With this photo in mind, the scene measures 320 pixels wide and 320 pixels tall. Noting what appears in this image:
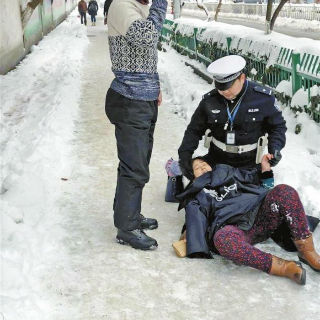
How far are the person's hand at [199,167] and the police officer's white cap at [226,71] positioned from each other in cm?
61

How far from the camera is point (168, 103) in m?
8.45

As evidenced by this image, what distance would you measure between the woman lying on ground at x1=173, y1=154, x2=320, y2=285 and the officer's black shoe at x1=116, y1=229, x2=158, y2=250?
0.18 m

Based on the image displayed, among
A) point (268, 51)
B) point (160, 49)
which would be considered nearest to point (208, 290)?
point (268, 51)

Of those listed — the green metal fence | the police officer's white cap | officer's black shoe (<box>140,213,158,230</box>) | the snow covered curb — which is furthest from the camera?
the green metal fence

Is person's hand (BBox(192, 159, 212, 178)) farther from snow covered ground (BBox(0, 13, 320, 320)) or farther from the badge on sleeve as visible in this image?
snow covered ground (BBox(0, 13, 320, 320))

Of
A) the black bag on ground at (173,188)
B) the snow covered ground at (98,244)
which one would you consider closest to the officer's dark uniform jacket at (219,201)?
the snow covered ground at (98,244)

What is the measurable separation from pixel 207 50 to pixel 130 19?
29.7 ft

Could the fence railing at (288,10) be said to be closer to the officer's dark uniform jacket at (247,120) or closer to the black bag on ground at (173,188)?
the black bag on ground at (173,188)

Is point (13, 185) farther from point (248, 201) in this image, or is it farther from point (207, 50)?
point (207, 50)

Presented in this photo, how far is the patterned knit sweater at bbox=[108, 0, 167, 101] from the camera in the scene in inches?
108

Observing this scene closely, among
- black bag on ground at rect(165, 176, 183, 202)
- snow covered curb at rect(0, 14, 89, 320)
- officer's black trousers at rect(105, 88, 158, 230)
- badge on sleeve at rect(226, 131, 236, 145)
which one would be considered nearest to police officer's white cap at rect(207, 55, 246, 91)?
badge on sleeve at rect(226, 131, 236, 145)

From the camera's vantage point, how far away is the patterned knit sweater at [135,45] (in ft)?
9.03

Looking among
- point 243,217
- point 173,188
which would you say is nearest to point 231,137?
point 243,217

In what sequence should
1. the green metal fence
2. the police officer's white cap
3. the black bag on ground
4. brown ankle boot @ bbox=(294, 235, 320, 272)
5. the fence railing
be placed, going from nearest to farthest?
1. brown ankle boot @ bbox=(294, 235, 320, 272)
2. the police officer's white cap
3. the black bag on ground
4. the green metal fence
5. the fence railing
